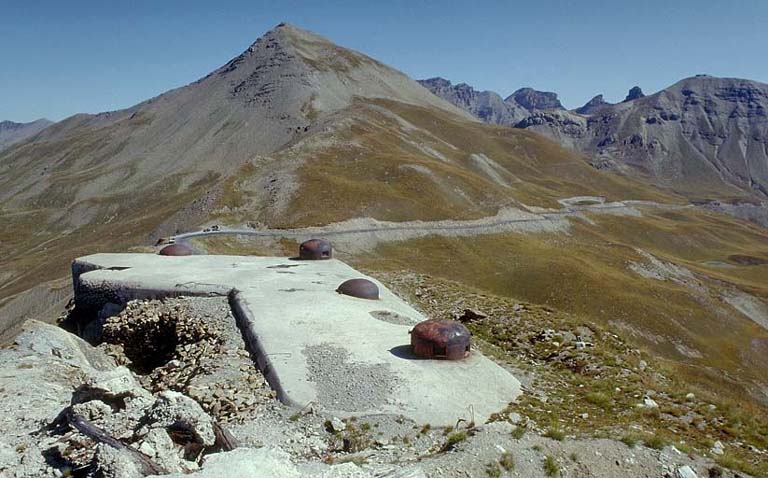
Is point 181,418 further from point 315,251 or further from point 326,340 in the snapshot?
point 315,251

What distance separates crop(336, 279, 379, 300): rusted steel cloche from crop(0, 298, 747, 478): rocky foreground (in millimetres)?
11081

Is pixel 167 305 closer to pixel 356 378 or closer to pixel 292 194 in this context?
pixel 356 378

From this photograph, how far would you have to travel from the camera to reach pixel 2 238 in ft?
438

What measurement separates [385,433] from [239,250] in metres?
47.4

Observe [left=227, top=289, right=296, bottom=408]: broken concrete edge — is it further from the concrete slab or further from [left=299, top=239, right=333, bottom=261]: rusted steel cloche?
[left=299, top=239, right=333, bottom=261]: rusted steel cloche

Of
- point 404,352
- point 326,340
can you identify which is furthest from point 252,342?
point 404,352

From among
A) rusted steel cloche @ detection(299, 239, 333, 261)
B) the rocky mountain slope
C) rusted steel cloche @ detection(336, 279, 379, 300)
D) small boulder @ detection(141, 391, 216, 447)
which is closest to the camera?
small boulder @ detection(141, 391, 216, 447)

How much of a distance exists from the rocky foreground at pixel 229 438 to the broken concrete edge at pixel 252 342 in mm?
316

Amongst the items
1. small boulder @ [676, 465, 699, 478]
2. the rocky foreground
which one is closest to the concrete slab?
the rocky foreground

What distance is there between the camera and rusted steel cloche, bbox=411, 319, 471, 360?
21344mm

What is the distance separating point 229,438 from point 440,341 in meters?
10.0

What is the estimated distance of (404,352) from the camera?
2186 centimetres

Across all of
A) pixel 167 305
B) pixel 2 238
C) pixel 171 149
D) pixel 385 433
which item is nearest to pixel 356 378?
pixel 385 433

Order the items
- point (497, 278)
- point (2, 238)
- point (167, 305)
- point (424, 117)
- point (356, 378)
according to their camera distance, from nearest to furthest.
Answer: point (356, 378) → point (167, 305) → point (497, 278) → point (2, 238) → point (424, 117)
